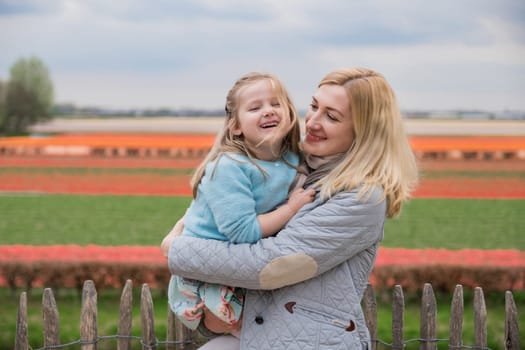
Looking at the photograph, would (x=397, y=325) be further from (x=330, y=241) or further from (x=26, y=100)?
(x=26, y=100)

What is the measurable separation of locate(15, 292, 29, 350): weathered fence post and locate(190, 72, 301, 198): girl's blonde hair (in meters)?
1.66

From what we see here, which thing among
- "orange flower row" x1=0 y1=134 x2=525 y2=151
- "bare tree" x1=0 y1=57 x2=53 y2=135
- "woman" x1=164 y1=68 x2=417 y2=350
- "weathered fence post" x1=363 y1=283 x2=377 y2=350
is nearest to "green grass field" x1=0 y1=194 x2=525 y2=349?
"weathered fence post" x1=363 y1=283 x2=377 y2=350

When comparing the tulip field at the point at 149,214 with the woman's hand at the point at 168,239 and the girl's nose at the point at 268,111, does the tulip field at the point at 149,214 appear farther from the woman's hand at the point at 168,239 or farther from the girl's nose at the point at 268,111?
the girl's nose at the point at 268,111

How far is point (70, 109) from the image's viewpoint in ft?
49.0

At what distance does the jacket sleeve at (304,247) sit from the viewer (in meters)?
2.30

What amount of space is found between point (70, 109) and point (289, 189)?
13.2 m

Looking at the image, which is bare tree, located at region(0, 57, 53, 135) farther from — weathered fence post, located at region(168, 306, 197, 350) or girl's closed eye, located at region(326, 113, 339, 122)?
girl's closed eye, located at region(326, 113, 339, 122)

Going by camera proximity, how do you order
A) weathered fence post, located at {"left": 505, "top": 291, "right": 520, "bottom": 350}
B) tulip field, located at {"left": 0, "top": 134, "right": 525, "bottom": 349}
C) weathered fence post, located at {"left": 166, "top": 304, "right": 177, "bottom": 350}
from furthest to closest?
tulip field, located at {"left": 0, "top": 134, "right": 525, "bottom": 349} < weathered fence post, located at {"left": 166, "top": 304, "right": 177, "bottom": 350} < weathered fence post, located at {"left": 505, "top": 291, "right": 520, "bottom": 350}

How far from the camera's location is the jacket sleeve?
7.54 feet

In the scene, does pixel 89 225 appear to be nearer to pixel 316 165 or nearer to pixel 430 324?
pixel 430 324

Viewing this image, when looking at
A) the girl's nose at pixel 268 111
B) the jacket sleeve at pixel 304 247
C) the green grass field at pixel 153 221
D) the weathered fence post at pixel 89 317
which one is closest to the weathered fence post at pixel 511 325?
the jacket sleeve at pixel 304 247

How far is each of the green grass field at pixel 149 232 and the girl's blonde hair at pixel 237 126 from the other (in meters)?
3.76

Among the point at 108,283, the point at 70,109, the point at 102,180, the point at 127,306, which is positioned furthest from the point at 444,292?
the point at 70,109

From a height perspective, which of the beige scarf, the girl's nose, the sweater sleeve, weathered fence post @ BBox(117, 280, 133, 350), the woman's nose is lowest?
weathered fence post @ BBox(117, 280, 133, 350)
